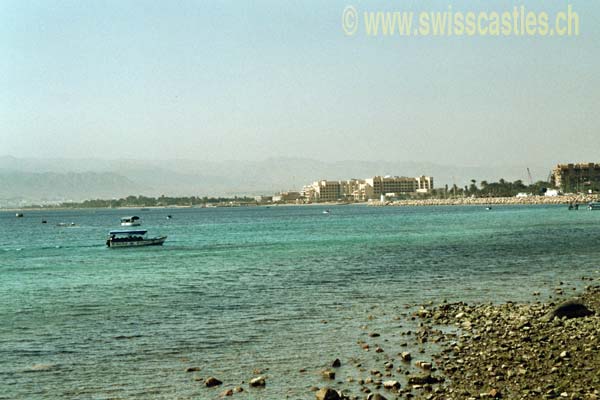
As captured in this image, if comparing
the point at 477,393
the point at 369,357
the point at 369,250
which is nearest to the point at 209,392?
the point at 369,357

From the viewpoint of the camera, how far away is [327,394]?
1324cm

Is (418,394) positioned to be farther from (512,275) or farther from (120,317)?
(512,275)

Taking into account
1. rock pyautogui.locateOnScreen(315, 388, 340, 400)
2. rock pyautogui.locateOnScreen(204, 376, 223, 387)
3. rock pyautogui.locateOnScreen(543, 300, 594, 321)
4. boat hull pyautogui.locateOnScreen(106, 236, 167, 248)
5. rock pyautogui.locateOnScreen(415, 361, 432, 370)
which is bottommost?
boat hull pyautogui.locateOnScreen(106, 236, 167, 248)

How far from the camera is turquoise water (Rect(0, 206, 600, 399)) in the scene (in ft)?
53.0

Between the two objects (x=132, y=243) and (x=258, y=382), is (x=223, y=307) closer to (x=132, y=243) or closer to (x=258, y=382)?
(x=258, y=382)

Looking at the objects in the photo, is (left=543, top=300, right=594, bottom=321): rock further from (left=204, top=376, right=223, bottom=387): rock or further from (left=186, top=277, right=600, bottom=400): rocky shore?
(left=204, top=376, right=223, bottom=387): rock

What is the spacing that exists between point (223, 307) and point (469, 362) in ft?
42.1

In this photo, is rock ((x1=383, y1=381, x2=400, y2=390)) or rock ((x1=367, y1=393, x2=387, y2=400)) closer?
rock ((x1=367, y1=393, x2=387, y2=400))

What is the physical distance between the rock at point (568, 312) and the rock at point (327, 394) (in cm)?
856

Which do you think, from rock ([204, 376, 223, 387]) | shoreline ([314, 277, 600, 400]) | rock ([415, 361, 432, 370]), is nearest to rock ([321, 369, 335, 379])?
shoreline ([314, 277, 600, 400])

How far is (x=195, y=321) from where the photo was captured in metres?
23.1

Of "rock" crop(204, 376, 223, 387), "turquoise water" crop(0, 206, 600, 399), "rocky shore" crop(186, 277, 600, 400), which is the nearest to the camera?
"rocky shore" crop(186, 277, 600, 400)

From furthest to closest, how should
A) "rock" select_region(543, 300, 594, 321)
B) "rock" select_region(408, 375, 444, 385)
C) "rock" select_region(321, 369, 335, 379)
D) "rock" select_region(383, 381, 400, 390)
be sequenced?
"rock" select_region(543, 300, 594, 321), "rock" select_region(321, 369, 335, 379), "rock" select_region(408, 375, 444, 385), "rock" select_region(383, 381, 400, 390)

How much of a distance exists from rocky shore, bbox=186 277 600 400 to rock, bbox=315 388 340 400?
2 centimetres
